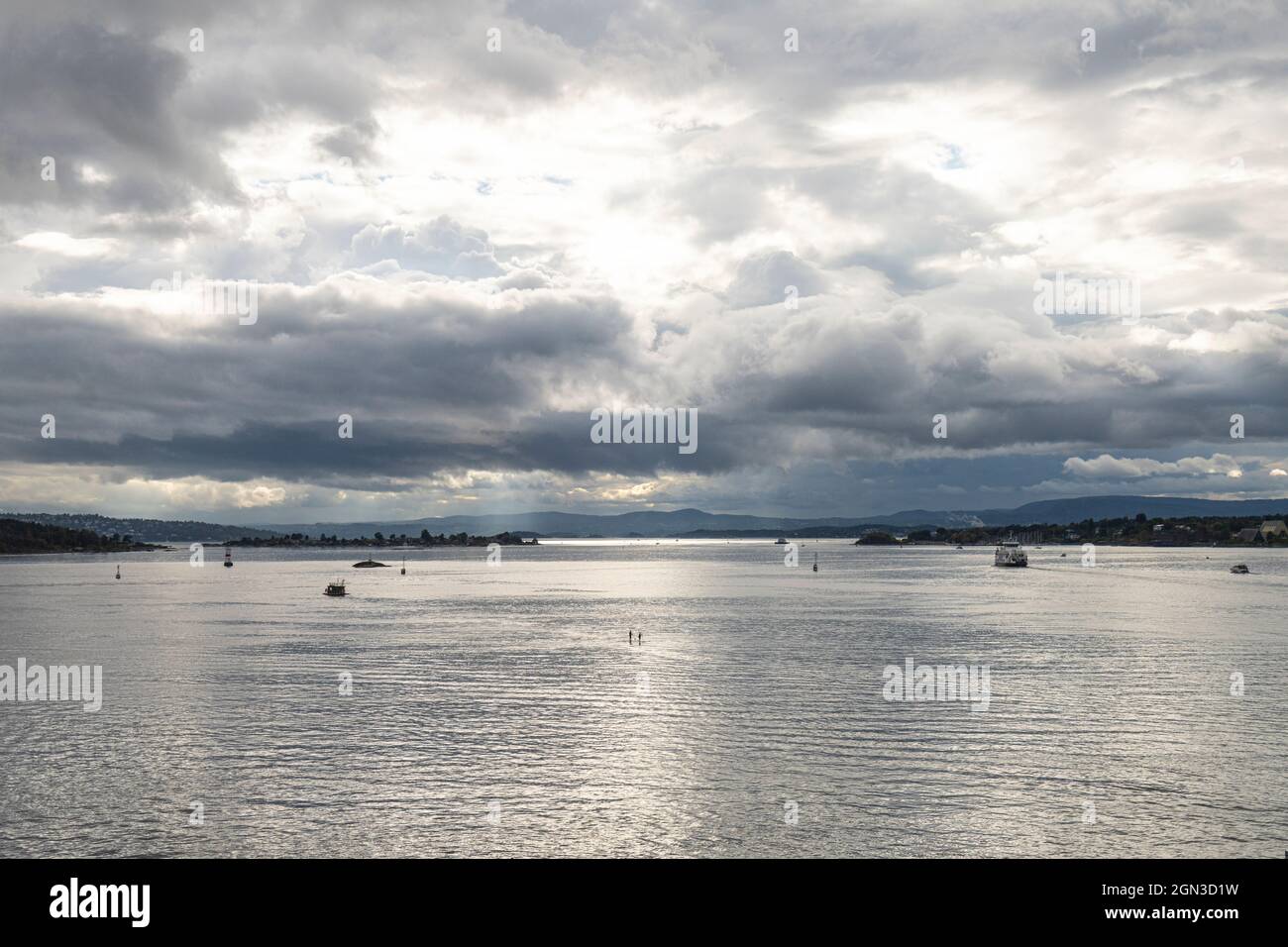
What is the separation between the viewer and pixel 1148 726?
1865 inches

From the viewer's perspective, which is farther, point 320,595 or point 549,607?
point 320,595

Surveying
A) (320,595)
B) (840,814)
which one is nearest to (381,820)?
(840,814)

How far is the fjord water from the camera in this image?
101 feet

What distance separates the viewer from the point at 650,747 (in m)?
43.1

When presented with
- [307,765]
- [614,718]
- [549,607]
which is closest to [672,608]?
[549,607]

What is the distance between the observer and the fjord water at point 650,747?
3066 cm

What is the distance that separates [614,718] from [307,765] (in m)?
16.3

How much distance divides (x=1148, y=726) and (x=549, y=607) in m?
98.2
